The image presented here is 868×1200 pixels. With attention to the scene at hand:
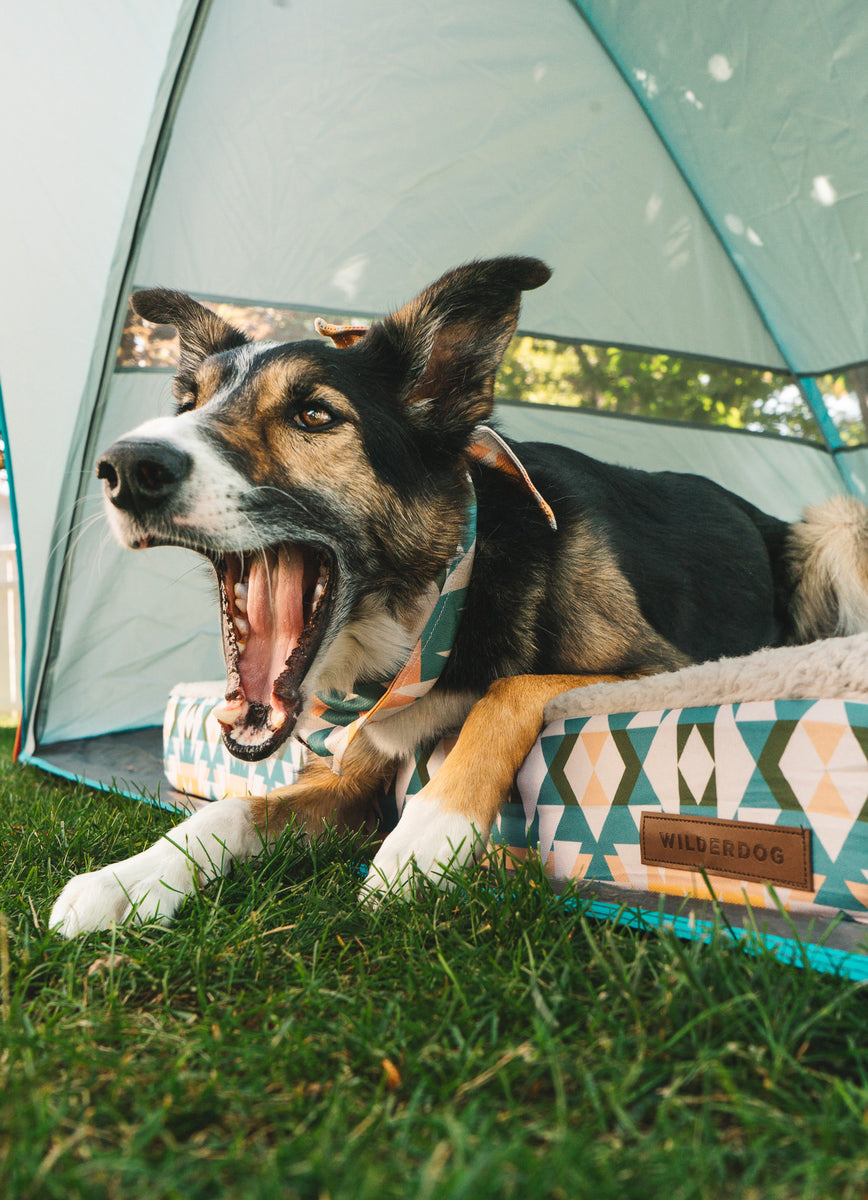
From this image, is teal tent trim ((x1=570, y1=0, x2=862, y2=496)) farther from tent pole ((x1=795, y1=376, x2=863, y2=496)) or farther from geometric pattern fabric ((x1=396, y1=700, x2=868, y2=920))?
geometric pattern fabric ((x1=396, y1=700, x2=868, y2=920))

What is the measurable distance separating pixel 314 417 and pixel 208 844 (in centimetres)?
89

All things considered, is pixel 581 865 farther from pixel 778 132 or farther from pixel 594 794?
pixel 778 132

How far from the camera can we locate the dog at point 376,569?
1558mm

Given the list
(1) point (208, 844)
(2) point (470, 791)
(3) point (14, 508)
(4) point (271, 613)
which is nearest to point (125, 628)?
(3) point (14, 508)

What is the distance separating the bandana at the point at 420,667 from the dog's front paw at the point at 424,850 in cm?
31

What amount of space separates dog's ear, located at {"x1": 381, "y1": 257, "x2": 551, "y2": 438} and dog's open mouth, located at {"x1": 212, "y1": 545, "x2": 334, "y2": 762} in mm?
434

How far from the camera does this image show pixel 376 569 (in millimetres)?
1865

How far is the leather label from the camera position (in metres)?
1.26

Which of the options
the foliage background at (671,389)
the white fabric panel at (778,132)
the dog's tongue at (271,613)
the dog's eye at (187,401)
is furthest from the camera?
the foliage background at (671,389)

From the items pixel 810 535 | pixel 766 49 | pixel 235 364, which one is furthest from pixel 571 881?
pixel 766 49

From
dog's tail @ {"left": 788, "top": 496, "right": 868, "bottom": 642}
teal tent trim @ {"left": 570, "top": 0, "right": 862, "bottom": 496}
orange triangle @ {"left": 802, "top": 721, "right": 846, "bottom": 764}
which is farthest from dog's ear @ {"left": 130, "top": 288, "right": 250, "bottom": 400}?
teal tent trim @ {"left": 570, "top": 0, "right": 862, "bottom": 496}

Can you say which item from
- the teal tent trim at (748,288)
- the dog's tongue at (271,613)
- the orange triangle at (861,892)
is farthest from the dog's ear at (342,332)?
the teal tent trim at (748,288)

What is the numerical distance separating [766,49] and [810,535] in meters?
1.86

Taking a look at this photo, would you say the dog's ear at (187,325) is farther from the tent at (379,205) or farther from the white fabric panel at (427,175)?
the white fabric panel at (427,175)
